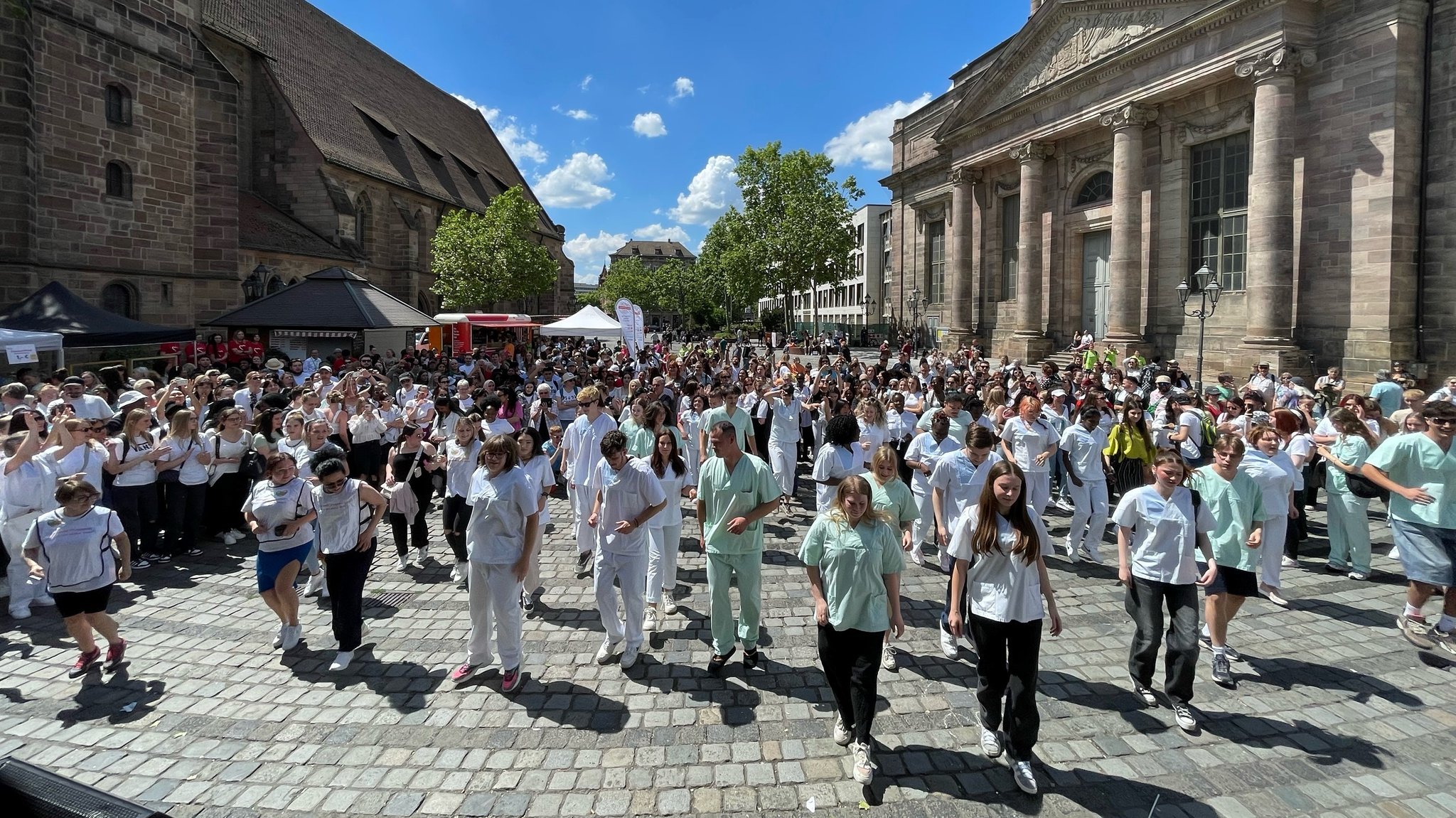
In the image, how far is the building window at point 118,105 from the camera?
65.6ft

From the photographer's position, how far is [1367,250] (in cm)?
1706

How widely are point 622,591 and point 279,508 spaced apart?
2.73 metres

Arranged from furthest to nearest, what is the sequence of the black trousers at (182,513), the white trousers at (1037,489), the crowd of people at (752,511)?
the black trousers at (182,513), the white trousers at (1037,489), the crowd of people at (752,511)

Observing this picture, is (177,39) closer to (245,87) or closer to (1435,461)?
(245,87)

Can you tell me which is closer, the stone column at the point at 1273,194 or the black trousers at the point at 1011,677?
the black trousers at the point at 1011,677

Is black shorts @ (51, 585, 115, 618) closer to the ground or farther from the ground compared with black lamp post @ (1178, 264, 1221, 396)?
closer to the ground

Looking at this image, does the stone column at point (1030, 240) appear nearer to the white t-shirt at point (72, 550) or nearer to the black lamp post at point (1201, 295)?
the black lamp post at point (1201, 295)

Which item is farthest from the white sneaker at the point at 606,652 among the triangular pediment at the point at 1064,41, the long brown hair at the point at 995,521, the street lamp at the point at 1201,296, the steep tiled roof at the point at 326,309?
Result: the triangular pediment at the point at 1064,41

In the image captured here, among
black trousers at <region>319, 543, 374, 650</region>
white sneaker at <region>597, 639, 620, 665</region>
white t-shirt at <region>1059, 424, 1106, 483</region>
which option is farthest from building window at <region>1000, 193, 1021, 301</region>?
black trousers at <region>319, 543, 374, 650</region>

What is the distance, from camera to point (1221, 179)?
20.8 metres

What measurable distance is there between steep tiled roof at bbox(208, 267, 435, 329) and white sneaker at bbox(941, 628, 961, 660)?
513 inches

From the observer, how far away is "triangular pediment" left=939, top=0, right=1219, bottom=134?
2126 centimetres

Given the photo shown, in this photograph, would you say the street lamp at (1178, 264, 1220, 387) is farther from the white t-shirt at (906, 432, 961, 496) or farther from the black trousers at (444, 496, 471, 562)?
the black trousers at (444, 496, 471, 562)

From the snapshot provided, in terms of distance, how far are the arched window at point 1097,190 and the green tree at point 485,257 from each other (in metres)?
26.9
